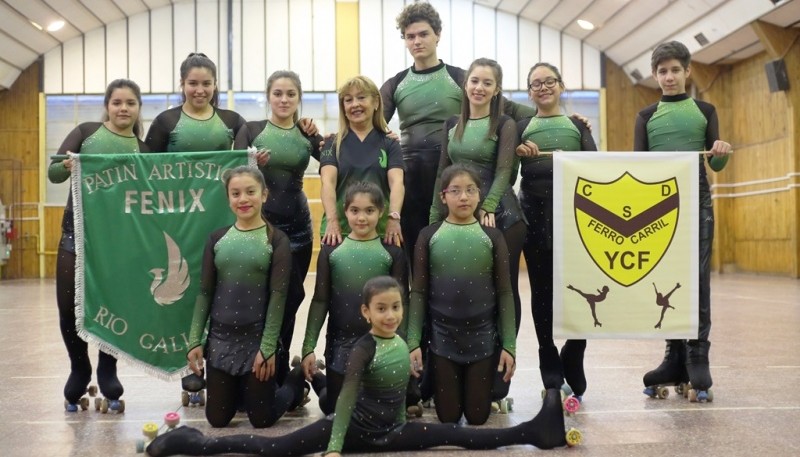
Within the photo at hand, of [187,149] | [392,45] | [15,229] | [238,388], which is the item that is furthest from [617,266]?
[15,229]

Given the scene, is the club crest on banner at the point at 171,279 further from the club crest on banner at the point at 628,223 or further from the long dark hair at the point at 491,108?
the club crest on banner at the point at 628,223

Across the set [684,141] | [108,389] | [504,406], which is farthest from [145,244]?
[684,141]

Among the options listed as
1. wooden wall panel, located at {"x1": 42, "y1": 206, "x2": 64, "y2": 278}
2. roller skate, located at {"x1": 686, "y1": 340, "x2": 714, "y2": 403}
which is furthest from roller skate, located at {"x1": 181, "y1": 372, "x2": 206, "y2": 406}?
wooden wall panel, located at {"x1": 42, "y1": 206, "x2": 64, "y2": 278}

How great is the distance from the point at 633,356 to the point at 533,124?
9.13ft

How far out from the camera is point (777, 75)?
17.9m

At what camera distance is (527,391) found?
522 cm

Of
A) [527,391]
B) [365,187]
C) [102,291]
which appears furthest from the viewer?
[527,391]

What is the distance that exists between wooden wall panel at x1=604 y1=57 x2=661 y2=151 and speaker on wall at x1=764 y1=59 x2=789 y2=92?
6154 millimetres

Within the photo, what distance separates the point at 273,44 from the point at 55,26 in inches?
228

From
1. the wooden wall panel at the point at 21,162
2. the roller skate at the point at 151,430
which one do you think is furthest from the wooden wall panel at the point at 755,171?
the wooden wall panel at the point at 21,162

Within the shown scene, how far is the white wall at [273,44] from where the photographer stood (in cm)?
2384

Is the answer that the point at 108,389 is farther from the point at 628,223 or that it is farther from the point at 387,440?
the point at 628,223

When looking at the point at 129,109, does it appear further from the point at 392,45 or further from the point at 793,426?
the point at 392,45

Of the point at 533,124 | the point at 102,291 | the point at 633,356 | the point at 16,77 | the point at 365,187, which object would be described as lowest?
the point at 633,356
